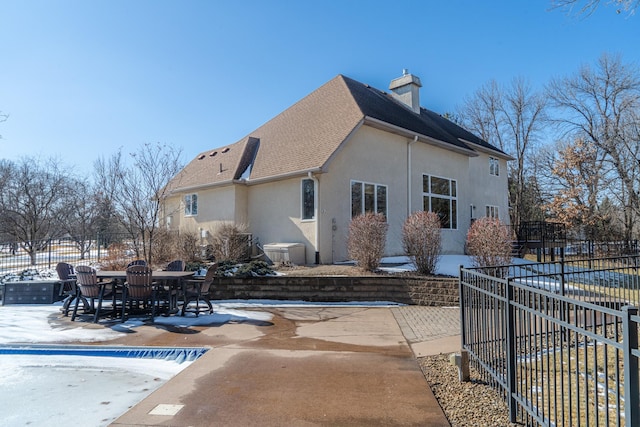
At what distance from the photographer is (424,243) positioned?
10.6m

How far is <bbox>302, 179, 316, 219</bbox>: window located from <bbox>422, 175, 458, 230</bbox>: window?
5705 millimetres

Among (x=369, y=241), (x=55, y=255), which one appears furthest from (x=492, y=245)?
(x=55, y=255)

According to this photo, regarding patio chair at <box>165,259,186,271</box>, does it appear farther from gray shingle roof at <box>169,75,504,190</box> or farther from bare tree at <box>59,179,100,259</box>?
bare tree at <box>59,179,100,259</box>

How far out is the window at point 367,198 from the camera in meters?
14.2

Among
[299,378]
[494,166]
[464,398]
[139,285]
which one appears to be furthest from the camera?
[494,166]

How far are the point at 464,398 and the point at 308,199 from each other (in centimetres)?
1019

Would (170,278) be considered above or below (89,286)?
above

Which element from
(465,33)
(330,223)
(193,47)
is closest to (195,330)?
(330,223)

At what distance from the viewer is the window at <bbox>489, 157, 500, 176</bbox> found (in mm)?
22934

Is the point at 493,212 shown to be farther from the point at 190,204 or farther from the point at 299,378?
the point at 299,378

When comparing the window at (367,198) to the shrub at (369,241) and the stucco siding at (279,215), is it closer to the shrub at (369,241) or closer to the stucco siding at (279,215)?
the stucco siding at (279,215)

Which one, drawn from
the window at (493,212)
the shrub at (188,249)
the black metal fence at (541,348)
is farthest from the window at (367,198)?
the window at (493,212)

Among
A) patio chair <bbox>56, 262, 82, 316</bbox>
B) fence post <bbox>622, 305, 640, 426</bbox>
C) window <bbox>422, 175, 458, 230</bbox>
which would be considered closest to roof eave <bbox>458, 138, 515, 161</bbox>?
window <bbox>422, 175, 458, 230</bbox>

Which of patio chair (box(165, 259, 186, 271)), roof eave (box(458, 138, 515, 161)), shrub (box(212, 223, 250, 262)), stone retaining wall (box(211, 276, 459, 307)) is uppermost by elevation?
roof eave (box(458, 138, 515, 161))
